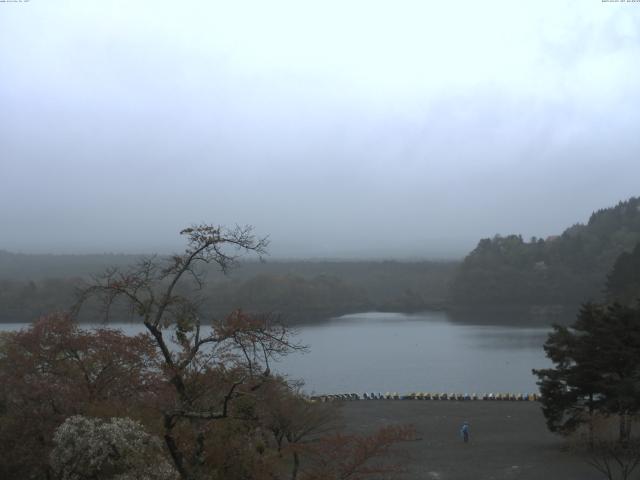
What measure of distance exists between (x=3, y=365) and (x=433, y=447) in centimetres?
945

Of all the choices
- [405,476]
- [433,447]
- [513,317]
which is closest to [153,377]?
[405,476]

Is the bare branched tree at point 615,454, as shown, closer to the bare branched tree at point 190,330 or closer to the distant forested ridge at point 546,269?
the bare branched tree at point 190,330

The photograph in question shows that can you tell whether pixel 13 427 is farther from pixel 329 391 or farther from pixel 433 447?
pixel 329 391

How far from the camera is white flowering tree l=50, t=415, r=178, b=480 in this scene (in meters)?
6.20

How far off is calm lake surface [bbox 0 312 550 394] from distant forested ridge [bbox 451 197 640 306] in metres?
13.4

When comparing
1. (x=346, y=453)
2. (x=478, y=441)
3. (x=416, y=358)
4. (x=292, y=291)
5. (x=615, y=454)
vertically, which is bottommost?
(x=416, y=358)

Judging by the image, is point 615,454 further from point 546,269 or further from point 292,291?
point 546,269

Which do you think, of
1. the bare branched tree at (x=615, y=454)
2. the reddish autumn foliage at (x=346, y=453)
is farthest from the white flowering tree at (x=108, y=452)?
the bare branched tree at (x=615, y=454)

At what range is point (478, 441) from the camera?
1556 cm

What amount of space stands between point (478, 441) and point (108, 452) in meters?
11.0

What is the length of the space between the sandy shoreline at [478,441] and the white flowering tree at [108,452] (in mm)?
7293

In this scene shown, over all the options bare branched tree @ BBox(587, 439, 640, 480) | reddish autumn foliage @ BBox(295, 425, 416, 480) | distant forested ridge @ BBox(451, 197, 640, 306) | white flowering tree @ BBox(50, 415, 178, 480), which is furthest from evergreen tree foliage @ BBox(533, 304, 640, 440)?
distant forested ridge @ BBox(451, 197, 640, 306)

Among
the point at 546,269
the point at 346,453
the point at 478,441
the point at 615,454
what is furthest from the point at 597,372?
the point at 546,269

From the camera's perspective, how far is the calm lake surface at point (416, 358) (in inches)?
1074
